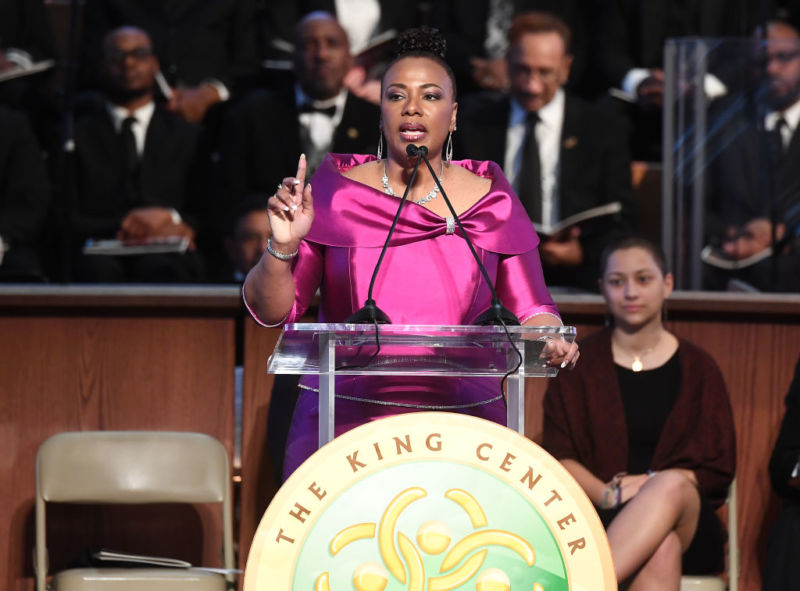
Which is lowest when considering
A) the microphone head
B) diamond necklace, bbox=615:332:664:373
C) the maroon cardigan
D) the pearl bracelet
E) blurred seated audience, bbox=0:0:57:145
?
the maroon cardigan

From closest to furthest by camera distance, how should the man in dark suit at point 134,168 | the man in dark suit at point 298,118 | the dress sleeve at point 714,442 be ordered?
1. the dress sleeve at point 714,442
2. the man in dark suit at point 134,168
3. the man in dark suit at point 298,118

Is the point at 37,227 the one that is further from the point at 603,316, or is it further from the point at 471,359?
the point at 471,359

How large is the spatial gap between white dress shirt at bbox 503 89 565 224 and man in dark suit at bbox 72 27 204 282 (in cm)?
115

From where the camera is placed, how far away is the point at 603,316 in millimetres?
3637

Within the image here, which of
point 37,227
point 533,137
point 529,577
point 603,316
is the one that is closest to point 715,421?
point 603,316

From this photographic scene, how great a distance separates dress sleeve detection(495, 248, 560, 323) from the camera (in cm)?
204

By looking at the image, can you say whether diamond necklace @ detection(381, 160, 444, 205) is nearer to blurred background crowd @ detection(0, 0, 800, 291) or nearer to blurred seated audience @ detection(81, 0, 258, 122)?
blurred background crowd @ detection(0, 0, 800, 291)

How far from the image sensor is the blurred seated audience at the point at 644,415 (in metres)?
3.10

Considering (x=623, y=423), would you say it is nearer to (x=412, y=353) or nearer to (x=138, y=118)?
(x=412, y=353)

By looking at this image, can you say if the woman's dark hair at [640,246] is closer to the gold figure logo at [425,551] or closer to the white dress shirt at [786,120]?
the white dress shirt at [786,120]

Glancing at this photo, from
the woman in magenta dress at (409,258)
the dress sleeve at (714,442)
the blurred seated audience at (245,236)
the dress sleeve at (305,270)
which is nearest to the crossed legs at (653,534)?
the dress sleeve at (714,442)

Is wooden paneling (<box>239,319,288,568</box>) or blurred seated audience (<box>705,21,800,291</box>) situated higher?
blurred seated audience (<box>705,21,800,291</box>)

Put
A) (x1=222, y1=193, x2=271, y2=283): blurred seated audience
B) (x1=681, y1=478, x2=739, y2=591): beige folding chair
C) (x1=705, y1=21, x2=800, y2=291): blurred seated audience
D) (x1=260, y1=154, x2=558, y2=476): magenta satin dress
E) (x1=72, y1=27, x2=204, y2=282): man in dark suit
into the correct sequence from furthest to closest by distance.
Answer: (x1=72, y1=27, x2=204, y2=282): man in dark suit, (x1=222, y1=193, x2=271, y2=283): blurred seated audience, (x1=705, y1=21, x2=800, y2=291): blurred seated audience, (x1=681, y1=478, x2=739, y2=591): beige folding chair, (x1=260, y1=154, x2=558, y2=476): magenta satin dress

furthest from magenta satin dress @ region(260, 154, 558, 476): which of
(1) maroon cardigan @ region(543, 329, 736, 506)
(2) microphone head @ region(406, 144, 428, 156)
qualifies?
(1) maroon cardigan @ region(543, 329, 736, 506)
